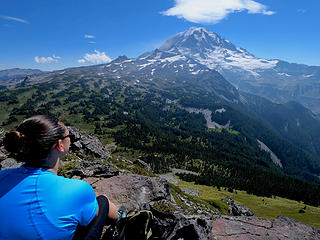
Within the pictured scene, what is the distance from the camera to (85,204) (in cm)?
376

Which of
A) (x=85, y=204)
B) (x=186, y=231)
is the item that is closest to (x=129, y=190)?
(x=186, y=231)

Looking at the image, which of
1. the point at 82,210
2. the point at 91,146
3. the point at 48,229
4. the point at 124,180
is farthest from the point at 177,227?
the point at 91,146

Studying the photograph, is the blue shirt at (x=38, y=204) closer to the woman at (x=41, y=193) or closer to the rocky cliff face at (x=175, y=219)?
the woman at (x=41, y=193)

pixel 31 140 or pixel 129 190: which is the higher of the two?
pixel 31 140

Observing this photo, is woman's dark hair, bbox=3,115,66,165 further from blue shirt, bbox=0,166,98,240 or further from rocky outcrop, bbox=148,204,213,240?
rocky outcrop, bbox=148,204,213,240

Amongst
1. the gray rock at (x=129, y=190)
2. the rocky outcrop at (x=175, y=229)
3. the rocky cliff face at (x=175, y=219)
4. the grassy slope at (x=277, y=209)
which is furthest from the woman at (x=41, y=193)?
the grassy slope at (x=277, y=209)

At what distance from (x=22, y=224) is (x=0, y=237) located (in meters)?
0.48

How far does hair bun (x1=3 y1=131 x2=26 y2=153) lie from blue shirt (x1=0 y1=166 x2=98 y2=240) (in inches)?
Result: 17.2

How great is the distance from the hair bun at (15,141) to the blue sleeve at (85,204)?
4.75 ft

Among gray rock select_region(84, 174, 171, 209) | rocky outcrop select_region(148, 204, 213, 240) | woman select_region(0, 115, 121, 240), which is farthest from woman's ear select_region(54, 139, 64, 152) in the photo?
gray rock select_region(84, 174, 171, 209)

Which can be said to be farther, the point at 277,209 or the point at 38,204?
the point at 277,209

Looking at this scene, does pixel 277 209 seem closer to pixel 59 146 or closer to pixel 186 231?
pixel 186 231

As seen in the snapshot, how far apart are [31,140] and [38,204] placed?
122 cm

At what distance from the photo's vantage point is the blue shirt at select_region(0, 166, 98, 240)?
3.01 m
